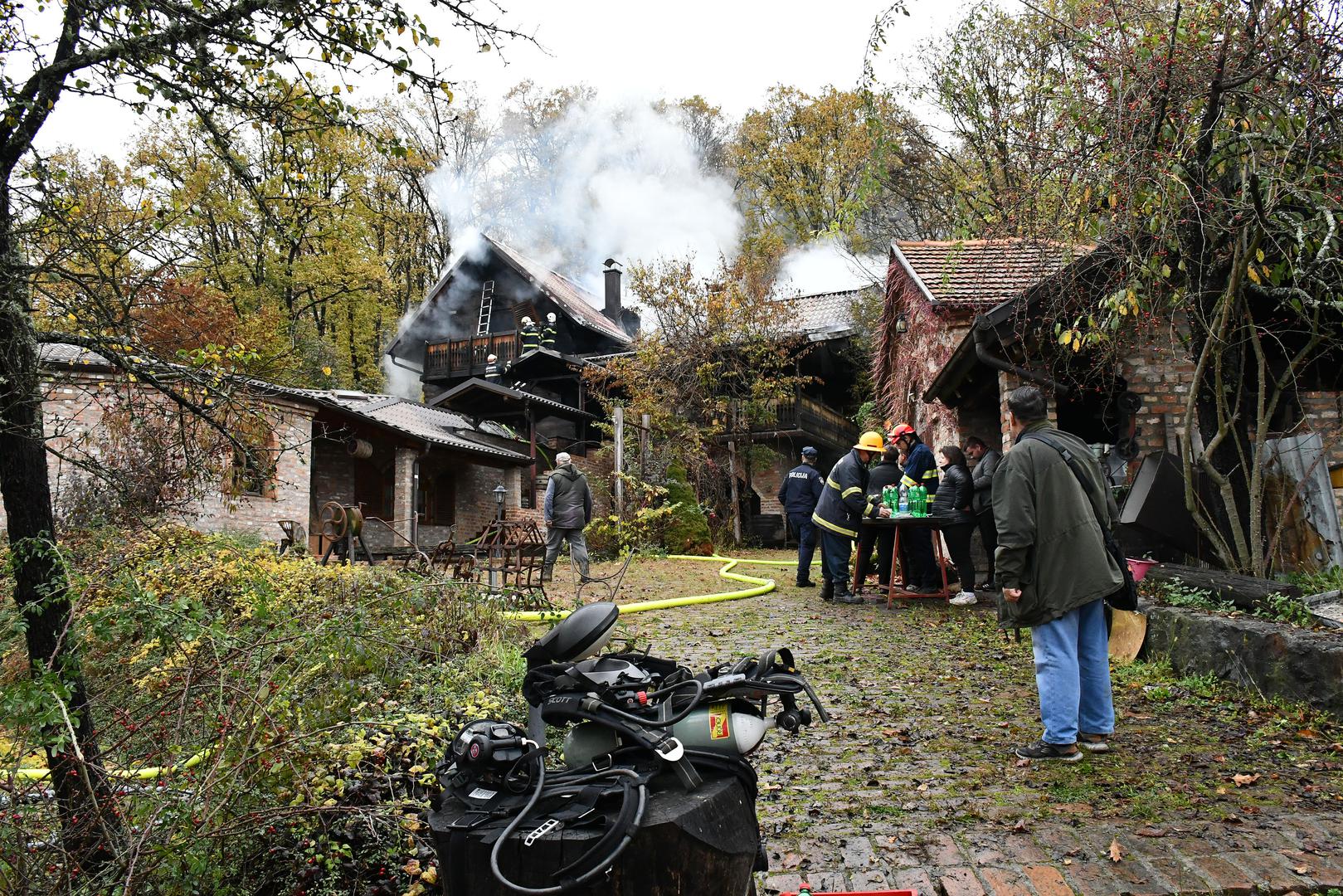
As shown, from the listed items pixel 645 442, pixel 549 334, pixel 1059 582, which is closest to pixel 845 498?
pixel 1059 582

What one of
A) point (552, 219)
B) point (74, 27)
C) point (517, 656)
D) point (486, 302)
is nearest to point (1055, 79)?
point (517, 656)

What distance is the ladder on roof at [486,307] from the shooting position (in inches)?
1261

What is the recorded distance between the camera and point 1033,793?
3.61 metres

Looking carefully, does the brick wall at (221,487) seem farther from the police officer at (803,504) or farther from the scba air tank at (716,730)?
the scba air tank at (716,730)

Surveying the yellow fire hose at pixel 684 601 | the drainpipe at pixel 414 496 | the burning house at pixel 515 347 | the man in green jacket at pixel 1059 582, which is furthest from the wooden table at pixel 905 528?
the burning house at pixel 515 347

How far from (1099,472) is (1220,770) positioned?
1.45m

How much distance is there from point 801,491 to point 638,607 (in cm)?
322

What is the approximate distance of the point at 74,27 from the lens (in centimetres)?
342

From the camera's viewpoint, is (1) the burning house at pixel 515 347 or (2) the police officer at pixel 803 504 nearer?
(2) the police officer at pixel 803 504

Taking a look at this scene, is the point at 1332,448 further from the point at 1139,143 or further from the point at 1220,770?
the point at 1220,770

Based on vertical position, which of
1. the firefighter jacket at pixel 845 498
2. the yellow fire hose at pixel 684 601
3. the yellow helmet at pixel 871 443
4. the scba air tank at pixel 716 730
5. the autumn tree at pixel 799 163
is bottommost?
the yellow fire hose at pixel 684 601

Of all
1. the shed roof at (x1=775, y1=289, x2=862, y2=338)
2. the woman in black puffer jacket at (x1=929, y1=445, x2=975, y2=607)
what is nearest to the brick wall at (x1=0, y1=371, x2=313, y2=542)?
the woman in black puffer jacket at (x1=929, y1=445, x2=975, y2=607)

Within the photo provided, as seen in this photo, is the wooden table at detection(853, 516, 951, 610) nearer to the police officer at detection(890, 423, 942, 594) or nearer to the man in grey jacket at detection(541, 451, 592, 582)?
the police officer at detection(890, 423, 942, 594)

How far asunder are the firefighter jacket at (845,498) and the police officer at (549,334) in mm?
20738
